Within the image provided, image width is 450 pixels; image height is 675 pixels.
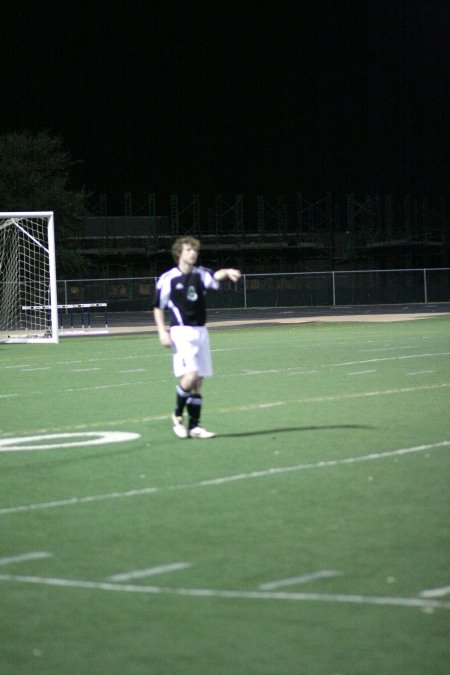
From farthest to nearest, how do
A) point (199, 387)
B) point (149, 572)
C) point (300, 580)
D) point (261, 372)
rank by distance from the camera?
1. point (261, 372)
2. point (199, 387)
3. point (149, 572)
4. point (300, 580)

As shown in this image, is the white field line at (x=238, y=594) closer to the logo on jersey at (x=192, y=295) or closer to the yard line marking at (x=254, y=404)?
the logo on jersey at (x=192, y=295)

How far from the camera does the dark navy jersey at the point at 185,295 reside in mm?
12062

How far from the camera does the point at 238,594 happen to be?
6.34m

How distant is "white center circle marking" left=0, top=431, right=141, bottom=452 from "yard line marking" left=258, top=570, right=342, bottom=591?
230 inches

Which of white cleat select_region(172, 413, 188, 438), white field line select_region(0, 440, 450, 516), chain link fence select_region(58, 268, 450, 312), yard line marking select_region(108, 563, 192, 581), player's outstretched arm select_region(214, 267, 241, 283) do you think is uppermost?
player's outstretched arm select_region(214, 267, 241, 283)

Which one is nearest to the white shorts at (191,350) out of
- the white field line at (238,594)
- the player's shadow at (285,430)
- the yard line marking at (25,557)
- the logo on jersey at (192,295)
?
the logo on jersey at (192,295)

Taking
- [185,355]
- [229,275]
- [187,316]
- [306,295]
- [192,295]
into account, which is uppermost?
[229,275]

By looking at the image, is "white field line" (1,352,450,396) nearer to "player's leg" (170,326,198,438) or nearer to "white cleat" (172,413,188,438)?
"white cleat" (172,413,188,438)

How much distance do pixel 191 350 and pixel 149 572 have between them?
17.4ft

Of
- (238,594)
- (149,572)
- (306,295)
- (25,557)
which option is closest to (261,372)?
(25,557)

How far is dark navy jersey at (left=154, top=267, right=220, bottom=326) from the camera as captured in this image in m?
12.1

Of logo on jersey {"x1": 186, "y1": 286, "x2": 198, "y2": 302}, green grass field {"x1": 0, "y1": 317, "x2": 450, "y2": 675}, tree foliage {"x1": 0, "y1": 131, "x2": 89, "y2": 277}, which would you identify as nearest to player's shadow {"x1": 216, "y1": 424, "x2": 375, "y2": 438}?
green grass field {"x1": 0, "y1": 317, "x2": 450, "y2": 675}

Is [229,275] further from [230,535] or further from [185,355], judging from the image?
[230,535]

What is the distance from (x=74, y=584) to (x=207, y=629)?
113cm
